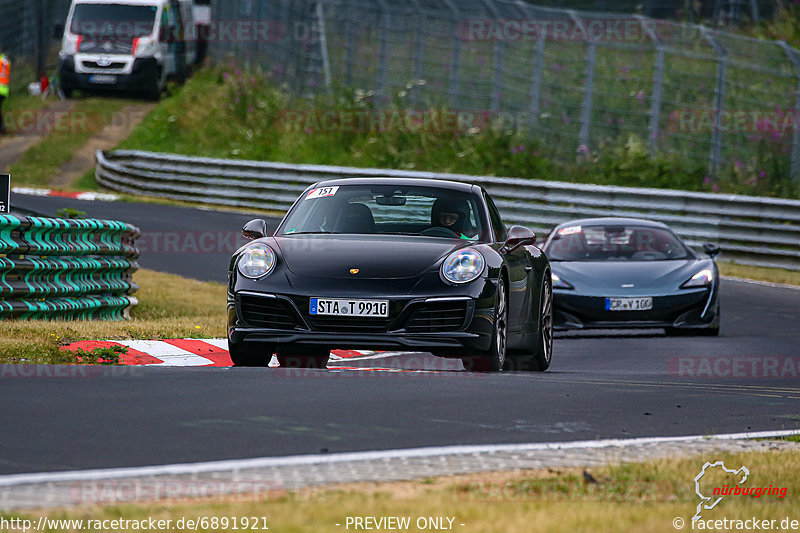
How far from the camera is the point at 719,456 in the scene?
621cm

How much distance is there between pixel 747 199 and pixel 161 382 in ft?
52.7

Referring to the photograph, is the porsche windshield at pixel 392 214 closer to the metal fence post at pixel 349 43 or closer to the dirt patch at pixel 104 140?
the metal fence post at pixel 349 43

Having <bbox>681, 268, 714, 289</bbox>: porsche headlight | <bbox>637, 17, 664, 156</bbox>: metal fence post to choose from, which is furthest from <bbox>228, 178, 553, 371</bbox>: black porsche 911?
<bbox>637, 17, 664, 156</bbox>: metal fence post

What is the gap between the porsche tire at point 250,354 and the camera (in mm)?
9561

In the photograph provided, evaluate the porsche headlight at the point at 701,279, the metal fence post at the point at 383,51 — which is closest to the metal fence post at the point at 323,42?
the metal fence post at the point at 383,51

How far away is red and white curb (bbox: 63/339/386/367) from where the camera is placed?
10.4 meters

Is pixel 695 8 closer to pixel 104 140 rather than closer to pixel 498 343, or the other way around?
pixel 104 140

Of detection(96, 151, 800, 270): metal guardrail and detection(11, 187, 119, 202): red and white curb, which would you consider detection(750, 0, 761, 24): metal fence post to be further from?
detection(11, 187, 119, 202): red and white curb

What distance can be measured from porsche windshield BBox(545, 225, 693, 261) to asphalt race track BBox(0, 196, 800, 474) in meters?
4.05

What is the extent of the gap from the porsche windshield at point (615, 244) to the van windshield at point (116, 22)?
22010mm

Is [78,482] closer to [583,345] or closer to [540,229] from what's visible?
[583,345]

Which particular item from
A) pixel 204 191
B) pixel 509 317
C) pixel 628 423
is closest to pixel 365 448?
pixel 628 423

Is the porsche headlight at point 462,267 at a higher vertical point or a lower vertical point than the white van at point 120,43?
higher

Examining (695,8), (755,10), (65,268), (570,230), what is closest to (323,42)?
(695,8)
